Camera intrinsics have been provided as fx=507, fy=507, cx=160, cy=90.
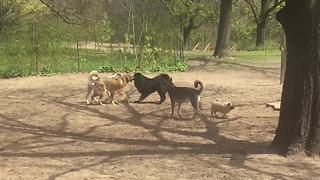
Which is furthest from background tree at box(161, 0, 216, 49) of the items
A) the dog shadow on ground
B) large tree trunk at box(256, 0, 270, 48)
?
the dog shadow on ground

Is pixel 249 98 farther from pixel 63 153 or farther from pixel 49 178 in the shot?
pixel 49 178

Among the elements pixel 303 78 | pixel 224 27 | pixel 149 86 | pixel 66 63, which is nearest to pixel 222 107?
pixel 149 86

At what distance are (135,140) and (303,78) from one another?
2.64 meters

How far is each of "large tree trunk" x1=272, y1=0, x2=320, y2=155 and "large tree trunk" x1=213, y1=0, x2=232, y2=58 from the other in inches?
651

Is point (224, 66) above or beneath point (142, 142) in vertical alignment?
above

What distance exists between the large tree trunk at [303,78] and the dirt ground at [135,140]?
28 cm

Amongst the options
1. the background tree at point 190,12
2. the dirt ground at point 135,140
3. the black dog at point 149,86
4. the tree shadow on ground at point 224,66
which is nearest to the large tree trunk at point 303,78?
the dirt ground at point 135,140

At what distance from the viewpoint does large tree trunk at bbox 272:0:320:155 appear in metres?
6.70

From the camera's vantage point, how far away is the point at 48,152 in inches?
272

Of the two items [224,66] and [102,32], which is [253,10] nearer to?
[224,66]

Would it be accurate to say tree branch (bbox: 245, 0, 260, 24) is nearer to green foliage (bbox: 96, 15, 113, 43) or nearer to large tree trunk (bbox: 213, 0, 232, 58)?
large tree trunk (bbox: 213, 0, 232, 58)

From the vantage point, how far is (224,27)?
2359 cm

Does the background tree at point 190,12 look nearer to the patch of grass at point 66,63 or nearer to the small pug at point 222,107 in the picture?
the patch of grass at point 66,63

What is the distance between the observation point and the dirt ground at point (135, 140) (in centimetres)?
608
